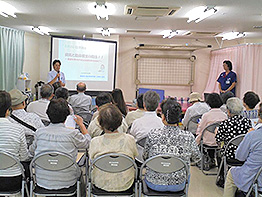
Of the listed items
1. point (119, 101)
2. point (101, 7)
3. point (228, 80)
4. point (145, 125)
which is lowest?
point (145, 125)

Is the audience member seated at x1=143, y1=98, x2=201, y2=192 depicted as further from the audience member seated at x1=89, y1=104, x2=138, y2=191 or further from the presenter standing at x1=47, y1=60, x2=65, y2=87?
the presenter standing at x1=47, y1=60, x2=65, y2=87

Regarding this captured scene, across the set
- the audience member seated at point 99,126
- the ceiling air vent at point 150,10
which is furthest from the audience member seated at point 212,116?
the ceiling air vent at point 150,10

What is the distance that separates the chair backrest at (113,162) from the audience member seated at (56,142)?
282 mm

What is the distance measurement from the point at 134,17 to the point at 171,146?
3.91 meters

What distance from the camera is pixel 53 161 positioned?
2.03 meters

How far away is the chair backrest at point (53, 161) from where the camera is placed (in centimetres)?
199

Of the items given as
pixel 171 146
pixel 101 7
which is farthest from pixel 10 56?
pixel 171 146

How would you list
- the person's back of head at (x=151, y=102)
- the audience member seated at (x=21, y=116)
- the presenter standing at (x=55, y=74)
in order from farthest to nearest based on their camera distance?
1. the presenter standing at (x=55, y=74)
2. the person's back of head at (x=151, y=102)
3. the audience member seated at (x=21, y=116)

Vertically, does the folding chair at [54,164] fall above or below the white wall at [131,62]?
below

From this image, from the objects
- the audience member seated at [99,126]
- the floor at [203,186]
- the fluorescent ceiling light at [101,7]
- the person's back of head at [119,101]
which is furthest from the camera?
the fluorescent ceiling light at [101,7]

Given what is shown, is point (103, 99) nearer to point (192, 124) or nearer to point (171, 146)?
point (171, 146)

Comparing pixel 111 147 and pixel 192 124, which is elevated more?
pixel 111 147

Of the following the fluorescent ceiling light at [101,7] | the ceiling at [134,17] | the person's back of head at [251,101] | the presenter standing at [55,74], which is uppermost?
the ceiling at [134,17]

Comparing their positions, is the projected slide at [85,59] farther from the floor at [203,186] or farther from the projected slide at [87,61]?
the floor at [203,186]
